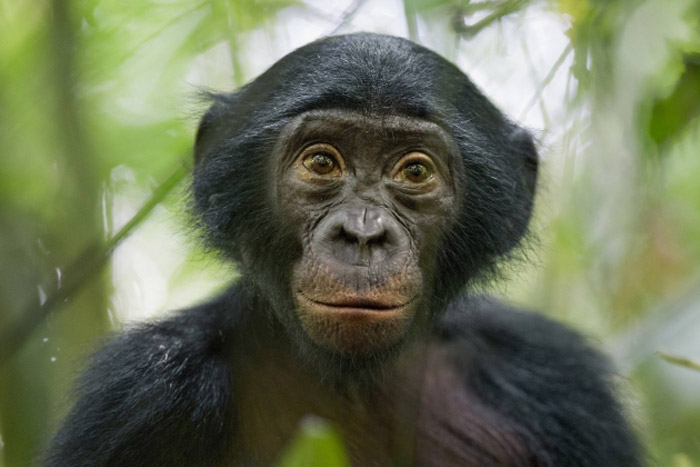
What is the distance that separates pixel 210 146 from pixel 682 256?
3812mm

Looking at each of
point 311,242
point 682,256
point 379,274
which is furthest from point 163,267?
point 682,256

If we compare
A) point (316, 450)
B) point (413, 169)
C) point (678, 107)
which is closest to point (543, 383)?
point (413, 169)

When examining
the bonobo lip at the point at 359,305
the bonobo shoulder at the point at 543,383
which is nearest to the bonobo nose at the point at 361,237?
the bonobo lip at the point at 359,305

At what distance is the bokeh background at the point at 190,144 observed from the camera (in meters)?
3.12

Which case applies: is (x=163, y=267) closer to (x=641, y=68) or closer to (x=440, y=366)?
(x=440, y=366)

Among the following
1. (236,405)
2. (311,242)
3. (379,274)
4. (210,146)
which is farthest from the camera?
(210,146)

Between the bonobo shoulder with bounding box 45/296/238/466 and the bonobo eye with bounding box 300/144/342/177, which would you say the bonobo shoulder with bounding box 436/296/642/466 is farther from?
the bonobo shoulder with bounding box 45/296/238/466

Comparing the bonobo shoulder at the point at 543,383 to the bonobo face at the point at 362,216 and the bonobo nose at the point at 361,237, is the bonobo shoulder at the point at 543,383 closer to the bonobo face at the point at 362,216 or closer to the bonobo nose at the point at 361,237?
the bonobo face at the point at 362,216

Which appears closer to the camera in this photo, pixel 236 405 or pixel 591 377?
pixel 236 405

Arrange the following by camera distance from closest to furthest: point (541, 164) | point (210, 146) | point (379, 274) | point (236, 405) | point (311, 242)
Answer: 1. point (379, 274)
2. point (311, 242)
3. point (236, 405)
4. point (210, 146)
5. point (541, 164)

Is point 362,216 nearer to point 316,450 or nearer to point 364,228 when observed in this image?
point 364,228

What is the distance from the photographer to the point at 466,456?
4.32m

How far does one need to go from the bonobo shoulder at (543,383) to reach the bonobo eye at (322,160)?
1111 mm

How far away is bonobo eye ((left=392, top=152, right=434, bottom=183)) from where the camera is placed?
12.9 ft
